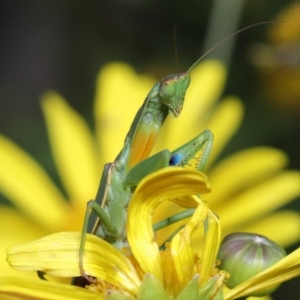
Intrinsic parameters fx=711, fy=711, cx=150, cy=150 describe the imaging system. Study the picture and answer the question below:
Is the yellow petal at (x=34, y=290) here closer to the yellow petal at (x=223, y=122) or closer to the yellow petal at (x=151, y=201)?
the yellow petal at (x=151, y=201)

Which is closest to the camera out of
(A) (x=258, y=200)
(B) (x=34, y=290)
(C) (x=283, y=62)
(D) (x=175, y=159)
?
(B) (x=34, y=290)

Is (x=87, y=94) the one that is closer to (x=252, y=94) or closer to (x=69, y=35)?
(x=69, y=35)

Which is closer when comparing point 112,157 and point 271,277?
point 271,277

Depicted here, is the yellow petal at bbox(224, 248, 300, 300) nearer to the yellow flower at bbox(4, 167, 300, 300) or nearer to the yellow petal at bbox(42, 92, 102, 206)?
the yellow flower at bbox(4, 167, 300, 300)

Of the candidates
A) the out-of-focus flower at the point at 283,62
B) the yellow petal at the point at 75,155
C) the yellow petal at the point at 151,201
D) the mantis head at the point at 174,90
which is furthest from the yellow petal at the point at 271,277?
the out-of-focus flower at the point at 283,62

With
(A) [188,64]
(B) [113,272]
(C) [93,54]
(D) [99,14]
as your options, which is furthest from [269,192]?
(D) [99,14]

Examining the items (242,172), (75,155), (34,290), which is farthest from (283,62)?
(34,290)

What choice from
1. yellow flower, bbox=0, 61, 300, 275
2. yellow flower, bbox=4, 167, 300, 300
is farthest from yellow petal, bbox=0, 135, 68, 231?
yellow flower, bbox=4, 167, 300, 300

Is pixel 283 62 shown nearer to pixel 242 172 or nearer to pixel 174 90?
pixel 242 172
